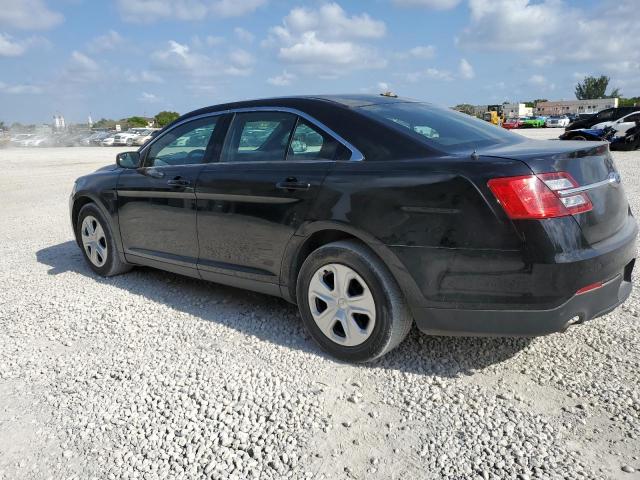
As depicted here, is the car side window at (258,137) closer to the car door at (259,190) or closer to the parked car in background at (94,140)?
the car door at (259,190)

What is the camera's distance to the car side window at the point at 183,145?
4.31m

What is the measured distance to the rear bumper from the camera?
2744 mm

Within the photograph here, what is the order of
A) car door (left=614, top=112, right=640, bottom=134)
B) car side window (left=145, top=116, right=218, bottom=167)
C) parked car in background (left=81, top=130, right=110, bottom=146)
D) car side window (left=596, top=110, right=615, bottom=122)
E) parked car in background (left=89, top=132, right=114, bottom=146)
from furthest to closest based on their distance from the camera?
parked car in background (left=81, top=130, right=110, bottom=146) → parked car in background (left=89, top=132, right=114, bottom=146) → car side window (left=596, top=110, right=615, bottom=122) → car door (left=614, top=112, right=640, bottom=134) → car side window (left=145, top=116, right=218, bottom=167)

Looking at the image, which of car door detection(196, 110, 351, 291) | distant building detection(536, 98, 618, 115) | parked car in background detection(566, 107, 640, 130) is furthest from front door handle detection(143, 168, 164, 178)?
distant building detection(536, 98, 618, 115)

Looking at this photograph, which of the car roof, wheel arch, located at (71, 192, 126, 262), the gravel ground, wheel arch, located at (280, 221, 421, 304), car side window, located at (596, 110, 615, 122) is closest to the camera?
the gravel ground

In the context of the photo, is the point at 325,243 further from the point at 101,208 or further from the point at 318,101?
the point at 101,208

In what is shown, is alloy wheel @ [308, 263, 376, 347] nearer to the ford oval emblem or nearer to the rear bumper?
the rear bumper

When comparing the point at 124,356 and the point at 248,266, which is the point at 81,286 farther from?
the point at 248,266

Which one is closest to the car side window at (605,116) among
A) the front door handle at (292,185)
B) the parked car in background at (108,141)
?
the front door handle at (292,185)

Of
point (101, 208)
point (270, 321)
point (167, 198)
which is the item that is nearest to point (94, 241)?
point (101, 208)

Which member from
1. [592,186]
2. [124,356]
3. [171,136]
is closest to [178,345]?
[124,356]

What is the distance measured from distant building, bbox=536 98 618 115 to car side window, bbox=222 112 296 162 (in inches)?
4362

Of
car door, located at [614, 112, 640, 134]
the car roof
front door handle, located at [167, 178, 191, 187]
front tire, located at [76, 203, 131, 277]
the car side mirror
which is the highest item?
the car roof

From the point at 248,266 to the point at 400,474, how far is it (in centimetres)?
191
